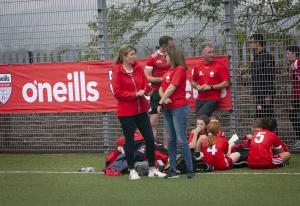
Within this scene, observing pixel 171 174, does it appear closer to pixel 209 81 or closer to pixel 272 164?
pixel 272 164

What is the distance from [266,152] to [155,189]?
2032 millimetres

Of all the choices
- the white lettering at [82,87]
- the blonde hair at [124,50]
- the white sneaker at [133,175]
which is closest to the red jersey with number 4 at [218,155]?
the white sneaker at [133,175]

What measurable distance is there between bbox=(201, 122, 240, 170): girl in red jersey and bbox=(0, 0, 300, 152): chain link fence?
179cm

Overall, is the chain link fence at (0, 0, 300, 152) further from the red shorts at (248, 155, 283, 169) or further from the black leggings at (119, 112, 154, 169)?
the black leggings at (119, 112, 154, 169)

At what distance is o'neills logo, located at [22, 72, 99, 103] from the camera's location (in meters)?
12.2

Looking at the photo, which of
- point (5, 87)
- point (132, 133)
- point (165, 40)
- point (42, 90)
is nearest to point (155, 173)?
point (132, 133)

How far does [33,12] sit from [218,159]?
15.9 feet

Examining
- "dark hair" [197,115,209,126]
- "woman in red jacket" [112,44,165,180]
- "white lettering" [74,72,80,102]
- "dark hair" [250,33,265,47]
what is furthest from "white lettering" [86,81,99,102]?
"dark hair" [250,33,265,47]

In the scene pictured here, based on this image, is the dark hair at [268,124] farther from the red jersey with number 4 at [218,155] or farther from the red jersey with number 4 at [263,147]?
the red jersey with number 4 at [218,155]

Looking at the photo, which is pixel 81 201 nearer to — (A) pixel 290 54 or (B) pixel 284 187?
(B) pixel 284 187

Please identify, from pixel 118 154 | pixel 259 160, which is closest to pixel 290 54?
pixel 259 160

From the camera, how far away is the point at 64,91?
12.3 meters

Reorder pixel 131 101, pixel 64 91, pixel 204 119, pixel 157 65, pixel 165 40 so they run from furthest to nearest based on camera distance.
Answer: pixel 64 91
pixel 157 65
pixel 165 40
pixel 204 119
pixel 131 101

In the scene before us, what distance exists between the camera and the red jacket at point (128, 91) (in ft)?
30.2
